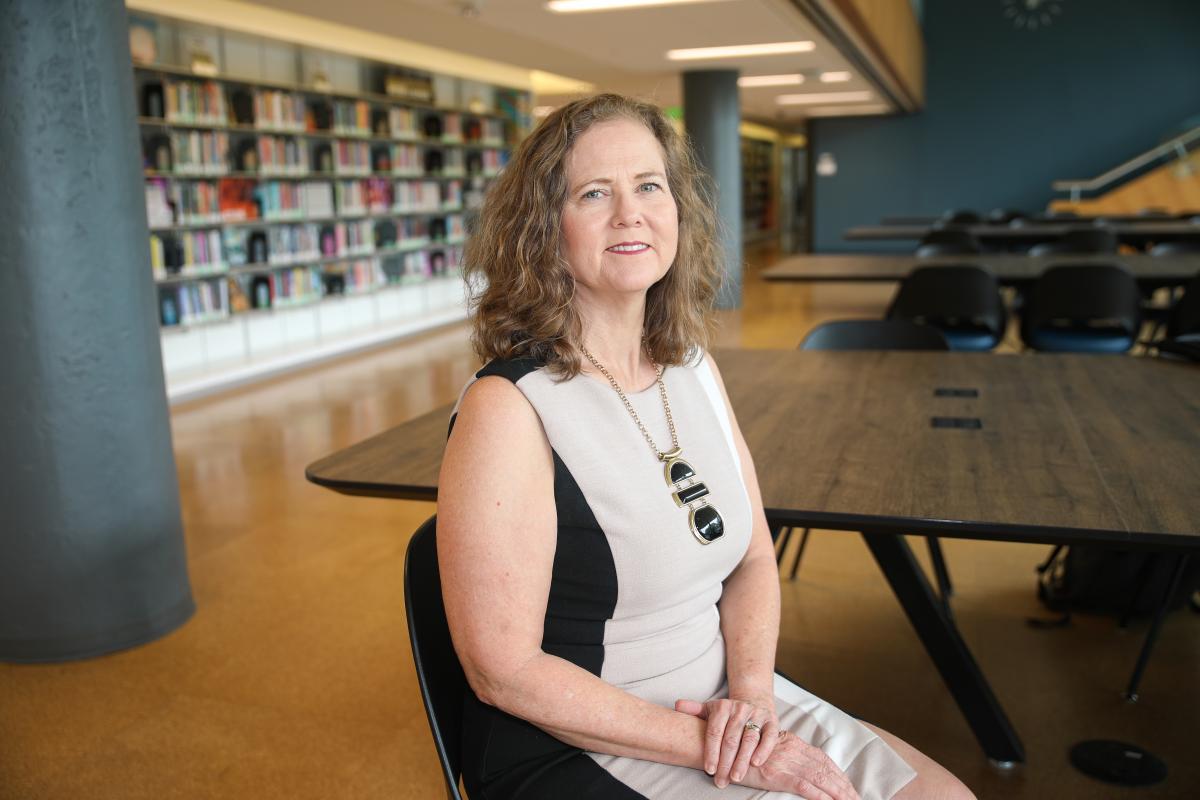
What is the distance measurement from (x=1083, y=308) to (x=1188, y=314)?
46 centimetres

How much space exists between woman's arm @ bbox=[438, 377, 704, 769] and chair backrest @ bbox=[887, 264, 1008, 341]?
4168 mm

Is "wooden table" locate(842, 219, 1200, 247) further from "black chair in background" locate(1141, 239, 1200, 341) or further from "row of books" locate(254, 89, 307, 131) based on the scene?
"row of books" locate(254, 89, 307, 131)

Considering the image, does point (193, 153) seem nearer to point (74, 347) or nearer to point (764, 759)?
point (74, 347)

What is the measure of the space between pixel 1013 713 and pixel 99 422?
2505 millimetres

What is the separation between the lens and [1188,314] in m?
4.70

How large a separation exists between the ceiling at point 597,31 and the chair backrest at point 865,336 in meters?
2.04

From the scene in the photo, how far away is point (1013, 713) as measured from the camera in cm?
243

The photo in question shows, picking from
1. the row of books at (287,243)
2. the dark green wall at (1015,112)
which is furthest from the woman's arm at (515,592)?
the dark green wall at (1015,112)

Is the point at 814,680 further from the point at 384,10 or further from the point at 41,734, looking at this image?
the point at 384,10

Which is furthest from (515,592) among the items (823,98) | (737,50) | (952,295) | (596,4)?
(823,98)

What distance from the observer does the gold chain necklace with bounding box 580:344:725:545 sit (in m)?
1.35

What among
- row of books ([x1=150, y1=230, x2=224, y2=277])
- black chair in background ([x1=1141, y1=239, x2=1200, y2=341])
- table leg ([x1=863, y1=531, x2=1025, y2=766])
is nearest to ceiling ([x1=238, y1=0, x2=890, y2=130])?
row of books ([x1=150, y1=230, x2=224, y2=277])

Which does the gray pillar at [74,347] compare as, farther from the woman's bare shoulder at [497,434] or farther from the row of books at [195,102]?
the row of books at [195,102]

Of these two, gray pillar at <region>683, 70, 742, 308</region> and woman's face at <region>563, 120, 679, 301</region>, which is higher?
gray pillar at <region>683, 70, 742, 308</region>
